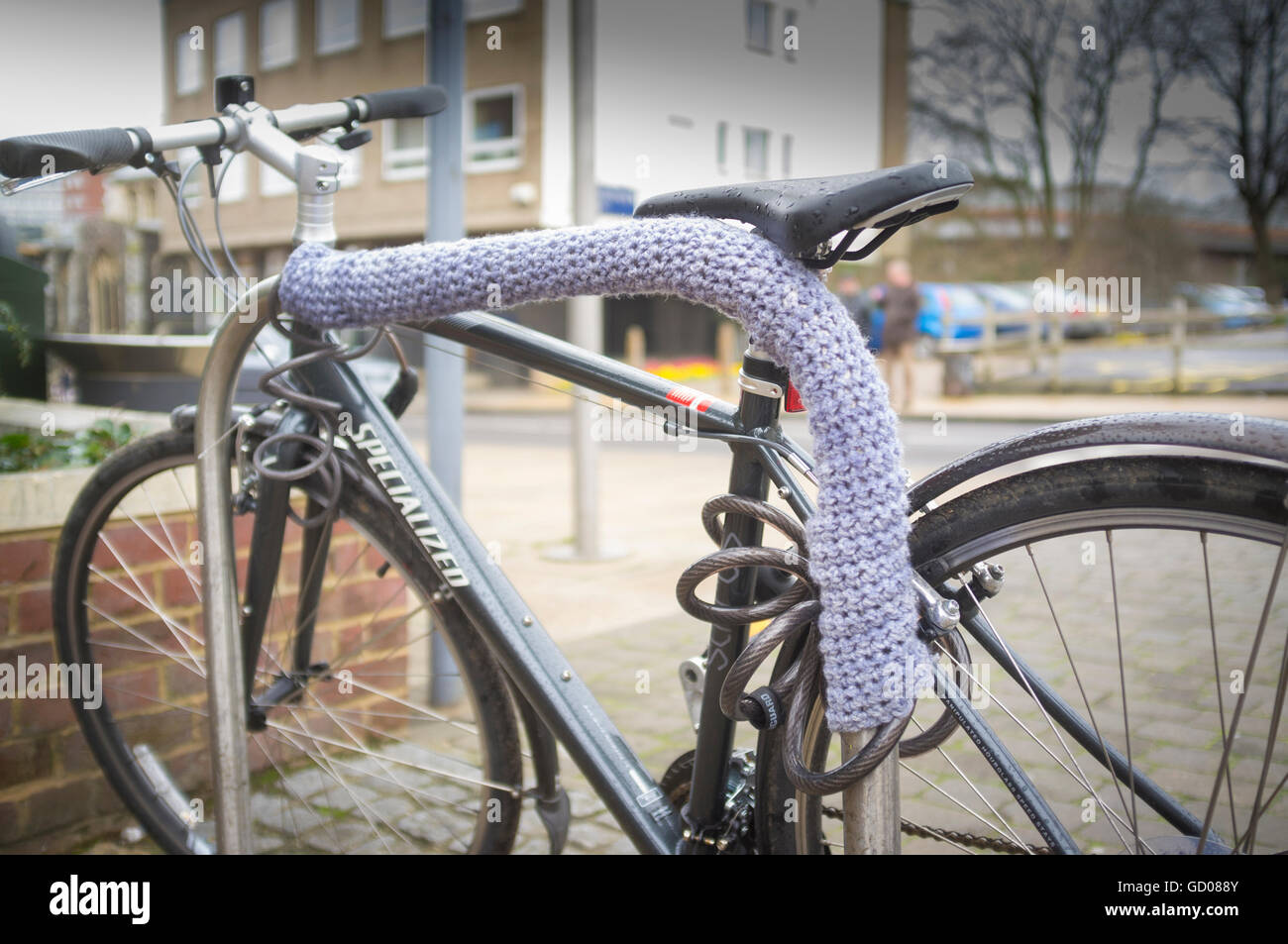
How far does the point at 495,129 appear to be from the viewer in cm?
2111

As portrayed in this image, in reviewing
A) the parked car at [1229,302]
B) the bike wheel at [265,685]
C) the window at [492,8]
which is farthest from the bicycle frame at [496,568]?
the window at [492,8]

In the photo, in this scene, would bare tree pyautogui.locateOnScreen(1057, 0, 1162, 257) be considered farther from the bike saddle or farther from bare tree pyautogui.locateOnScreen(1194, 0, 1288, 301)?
the bike saddle

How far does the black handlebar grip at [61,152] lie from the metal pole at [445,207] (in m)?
1.53

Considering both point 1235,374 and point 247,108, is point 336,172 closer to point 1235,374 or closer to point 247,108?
point 247,108

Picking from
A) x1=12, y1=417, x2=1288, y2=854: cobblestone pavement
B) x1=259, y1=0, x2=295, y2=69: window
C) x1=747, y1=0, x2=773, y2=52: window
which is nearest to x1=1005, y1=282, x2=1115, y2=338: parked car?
x1=747, y1=0, x2=773, y2=52: window

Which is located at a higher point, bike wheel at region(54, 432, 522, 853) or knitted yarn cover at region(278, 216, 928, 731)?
knitted yarn cover at region(278, 216, 928, 731)

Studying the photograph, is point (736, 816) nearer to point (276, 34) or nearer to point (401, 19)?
point (401, 19)

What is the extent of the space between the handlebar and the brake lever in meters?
0.02

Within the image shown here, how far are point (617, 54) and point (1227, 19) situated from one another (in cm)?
999

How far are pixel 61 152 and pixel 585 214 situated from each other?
12.5 feet

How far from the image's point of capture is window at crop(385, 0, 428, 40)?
1984 centimetres

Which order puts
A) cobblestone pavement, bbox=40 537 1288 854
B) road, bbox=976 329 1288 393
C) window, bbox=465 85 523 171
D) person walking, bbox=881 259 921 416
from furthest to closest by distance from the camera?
window, bbox=465 85 523 171 < road, bbox=976 329 1288 393 < person walking, bbox=881 259 921 416 < cobblestone pavement, bbox=40 537 1288 854

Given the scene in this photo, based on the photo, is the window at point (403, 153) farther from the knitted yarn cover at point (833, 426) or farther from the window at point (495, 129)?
the knitted yarn cover at point (833, 426)

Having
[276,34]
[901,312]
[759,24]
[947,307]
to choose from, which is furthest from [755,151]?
[901,312]
